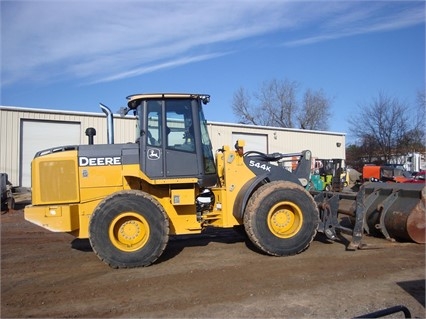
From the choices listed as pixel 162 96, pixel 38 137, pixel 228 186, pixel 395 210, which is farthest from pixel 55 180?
pixel 38 137

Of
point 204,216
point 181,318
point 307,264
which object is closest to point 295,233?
point 307,264

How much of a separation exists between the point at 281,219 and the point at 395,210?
2434mm

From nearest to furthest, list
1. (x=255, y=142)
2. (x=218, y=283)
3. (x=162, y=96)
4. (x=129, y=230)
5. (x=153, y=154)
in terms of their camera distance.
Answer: (x=218, y=283) < (x=129, y=230) < (x=153, y=154) < (x=162, y=96) < (x=255, y=142)

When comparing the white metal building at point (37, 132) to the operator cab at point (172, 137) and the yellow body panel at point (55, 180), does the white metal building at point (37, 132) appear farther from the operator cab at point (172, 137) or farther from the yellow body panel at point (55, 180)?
the yellow body panel at point (55, 180)

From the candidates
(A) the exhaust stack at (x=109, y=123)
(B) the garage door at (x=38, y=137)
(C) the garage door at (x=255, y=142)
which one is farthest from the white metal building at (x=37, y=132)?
(A) the exhaust stack at (x=109, y=123)

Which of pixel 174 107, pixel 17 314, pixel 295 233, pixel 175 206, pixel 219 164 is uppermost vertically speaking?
pixel 174 107

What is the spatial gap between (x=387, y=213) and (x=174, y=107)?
180 inches

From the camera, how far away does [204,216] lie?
745 cm

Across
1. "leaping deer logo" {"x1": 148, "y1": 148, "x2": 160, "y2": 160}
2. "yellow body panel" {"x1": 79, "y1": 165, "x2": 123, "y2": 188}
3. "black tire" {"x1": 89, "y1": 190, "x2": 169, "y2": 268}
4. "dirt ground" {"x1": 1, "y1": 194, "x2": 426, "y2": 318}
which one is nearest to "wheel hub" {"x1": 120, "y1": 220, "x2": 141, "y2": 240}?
"black tire" {"x1": 89, "y1": 190, "x2": 169, "y2": 268}

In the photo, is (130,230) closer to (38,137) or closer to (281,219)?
(281,219)

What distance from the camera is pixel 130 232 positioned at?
21.9 feet

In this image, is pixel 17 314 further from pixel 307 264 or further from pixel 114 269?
pixel 307 264

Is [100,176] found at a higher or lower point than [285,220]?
higher

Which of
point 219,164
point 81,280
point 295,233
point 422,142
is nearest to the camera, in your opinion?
point 81,280
